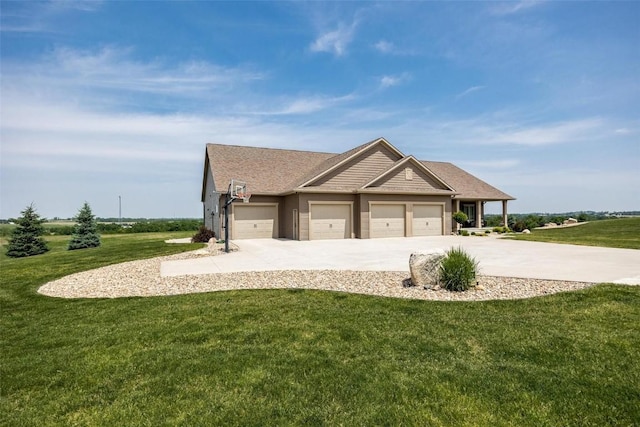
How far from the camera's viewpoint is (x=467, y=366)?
3955mm

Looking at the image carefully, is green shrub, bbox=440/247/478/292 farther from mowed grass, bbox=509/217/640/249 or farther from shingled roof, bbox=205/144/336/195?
shingled roof, bbox=205/144/336/195

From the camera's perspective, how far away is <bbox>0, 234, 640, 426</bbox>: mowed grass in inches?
124

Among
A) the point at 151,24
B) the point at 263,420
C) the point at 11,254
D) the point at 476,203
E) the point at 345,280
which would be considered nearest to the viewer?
the point at 263,420

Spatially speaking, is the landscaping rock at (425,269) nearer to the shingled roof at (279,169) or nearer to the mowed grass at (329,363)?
the mowed grass at (329,363)

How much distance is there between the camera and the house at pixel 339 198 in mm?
20969

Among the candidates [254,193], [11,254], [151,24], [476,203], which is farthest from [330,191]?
[11,254]

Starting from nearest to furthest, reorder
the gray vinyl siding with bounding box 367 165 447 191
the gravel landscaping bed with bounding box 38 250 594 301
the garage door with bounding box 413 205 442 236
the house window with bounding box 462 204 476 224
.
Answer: the gravel landscaping bed with bounding box 38 250 594 301 < the gray vinyl siding with bounding box 367 165 447 191 < the garage door with bounding box 413 205 442 236 < the house window with bounding box 462 204 476 224

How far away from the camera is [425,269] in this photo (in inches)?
314

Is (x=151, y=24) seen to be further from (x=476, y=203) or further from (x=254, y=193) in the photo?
(x=476, y=203)

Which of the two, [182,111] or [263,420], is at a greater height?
[182,111]

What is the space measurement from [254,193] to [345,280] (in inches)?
559

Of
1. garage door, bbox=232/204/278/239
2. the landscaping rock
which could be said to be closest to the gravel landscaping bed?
the landscaping rock

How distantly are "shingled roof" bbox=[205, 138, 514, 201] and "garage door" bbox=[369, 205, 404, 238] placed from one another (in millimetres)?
4061

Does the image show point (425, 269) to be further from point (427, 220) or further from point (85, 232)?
point (85, 232)
